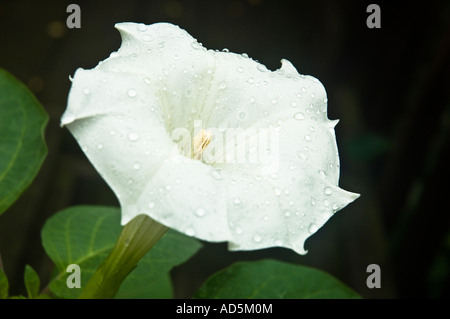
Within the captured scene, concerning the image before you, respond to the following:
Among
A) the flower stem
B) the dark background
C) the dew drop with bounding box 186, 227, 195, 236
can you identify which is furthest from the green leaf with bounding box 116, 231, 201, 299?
the dark background

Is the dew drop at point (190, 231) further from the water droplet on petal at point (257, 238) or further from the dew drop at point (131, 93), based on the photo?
the dew drop at point (131, 93)

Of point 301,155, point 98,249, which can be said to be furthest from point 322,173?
point 98,249

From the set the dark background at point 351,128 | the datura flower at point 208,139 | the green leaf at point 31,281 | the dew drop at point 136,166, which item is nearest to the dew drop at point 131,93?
the datura flower at point 208,139

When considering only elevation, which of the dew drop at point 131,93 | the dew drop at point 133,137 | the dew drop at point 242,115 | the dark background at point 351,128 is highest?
the dew drop at point 131,93

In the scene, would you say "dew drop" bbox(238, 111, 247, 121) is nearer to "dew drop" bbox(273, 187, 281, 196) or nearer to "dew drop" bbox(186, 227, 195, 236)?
"dew drop" bbox(273, 187, 281, 196)

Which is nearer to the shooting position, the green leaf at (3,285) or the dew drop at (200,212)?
the dew drop at (200,212)

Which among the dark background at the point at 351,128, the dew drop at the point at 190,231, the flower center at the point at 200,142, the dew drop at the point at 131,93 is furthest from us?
the dark background at the point at 351,128

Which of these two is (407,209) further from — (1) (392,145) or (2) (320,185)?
(2) (320,185)

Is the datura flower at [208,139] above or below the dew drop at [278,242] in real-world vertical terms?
above
